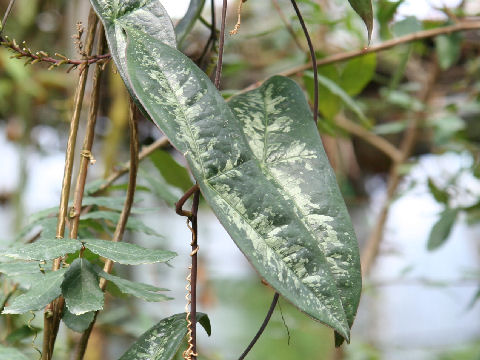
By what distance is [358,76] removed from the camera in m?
0.66

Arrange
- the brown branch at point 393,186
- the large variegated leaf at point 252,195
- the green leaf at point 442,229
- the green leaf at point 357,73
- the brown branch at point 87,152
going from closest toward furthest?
the large variegated leaf at point 252,195
the brown branch at point 87,152
the green leaf at point 357,73
the green leaf at point 442,229
the brown branch at point 393,186

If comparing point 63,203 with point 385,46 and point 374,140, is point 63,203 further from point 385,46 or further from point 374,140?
point 374,140

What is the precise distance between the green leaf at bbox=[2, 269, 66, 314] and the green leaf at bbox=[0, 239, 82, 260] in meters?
0.02

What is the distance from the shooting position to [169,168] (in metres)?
0.53

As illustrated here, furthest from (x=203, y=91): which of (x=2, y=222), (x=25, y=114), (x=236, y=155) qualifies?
(x=2, y=222)

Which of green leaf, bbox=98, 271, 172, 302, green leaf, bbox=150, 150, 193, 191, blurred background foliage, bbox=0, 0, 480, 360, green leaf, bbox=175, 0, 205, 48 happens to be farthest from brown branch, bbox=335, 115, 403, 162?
green leaf, bbox=98, 271, 172, 302

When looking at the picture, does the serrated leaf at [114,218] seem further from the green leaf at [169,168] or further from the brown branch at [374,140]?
the brown branch at [374,140]

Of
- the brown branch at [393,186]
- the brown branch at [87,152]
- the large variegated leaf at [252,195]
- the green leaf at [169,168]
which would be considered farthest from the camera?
the brown branch at [393,186]

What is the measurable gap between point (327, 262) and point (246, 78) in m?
1.35

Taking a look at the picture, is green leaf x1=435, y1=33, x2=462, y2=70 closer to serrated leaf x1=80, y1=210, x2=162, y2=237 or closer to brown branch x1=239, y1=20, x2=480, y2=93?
brown branch x1=239, y1=20, x2=480, y2=93

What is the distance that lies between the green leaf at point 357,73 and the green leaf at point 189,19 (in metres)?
0.31

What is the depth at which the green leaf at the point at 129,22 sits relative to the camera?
0.28 m

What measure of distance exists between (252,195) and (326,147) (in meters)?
1.00

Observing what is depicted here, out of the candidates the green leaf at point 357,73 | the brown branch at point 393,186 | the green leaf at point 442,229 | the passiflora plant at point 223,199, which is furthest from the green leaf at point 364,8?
the brown branch at point 393,186
